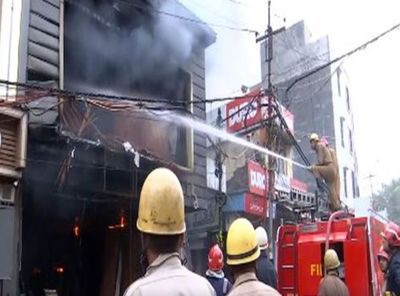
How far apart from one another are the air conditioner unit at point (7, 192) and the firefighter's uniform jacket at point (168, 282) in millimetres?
5347

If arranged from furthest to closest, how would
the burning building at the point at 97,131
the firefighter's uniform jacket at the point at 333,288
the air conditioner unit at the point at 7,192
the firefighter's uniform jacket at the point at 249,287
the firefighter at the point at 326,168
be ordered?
the firefighter at the point at 326,168 < the burning building at the point at 97,131 < the air conditioner unit at the point at 7,192 < the firefighter's uniform jacket at the point at 333,288 < the firefighter's uniform jacket at the point at 249,287

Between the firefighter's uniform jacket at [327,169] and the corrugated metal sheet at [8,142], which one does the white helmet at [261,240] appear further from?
the corrugated metal sheet at [8,142]

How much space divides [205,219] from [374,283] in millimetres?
7931

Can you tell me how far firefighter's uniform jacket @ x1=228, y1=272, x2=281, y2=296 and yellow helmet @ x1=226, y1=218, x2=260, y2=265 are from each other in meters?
0.09

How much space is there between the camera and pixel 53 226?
10320mm

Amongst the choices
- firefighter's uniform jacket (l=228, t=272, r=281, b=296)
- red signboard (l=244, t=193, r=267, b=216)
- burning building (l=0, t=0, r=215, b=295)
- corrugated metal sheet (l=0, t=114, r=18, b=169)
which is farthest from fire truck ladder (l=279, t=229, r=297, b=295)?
red signboard (l=244, t=193, r=267, b=216)

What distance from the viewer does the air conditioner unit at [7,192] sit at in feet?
22.9

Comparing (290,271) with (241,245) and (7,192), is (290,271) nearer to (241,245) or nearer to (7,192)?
(7,192)

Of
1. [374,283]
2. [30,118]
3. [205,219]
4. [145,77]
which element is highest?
[145,77]

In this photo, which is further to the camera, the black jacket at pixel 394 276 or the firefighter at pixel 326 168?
the firefighter at pixel 326 168

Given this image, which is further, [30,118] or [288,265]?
[288,265]

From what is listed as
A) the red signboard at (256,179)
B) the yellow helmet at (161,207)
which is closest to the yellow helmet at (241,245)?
the yellow helmet at (161,207)

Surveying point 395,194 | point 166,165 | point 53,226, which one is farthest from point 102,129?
point 395,194

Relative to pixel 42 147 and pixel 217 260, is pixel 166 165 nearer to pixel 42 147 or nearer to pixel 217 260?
pixel 42 147
